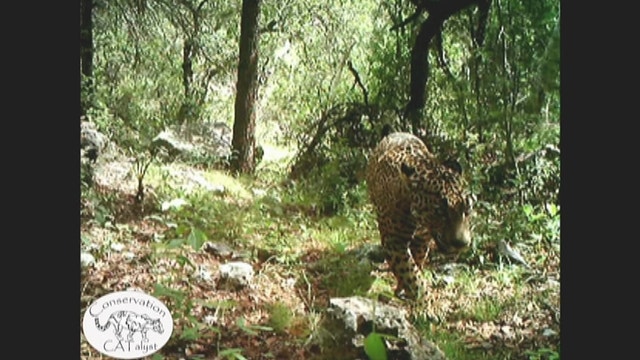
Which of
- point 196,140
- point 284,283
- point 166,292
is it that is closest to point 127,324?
point 166,292

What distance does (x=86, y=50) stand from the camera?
2.31 m

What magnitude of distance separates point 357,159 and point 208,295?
2.07 feet

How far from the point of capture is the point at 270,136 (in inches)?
93.5

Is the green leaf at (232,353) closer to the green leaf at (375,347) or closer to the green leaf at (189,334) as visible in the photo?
the green leaf at (189,334)

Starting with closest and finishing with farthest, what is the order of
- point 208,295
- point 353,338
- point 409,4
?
point 353,338, point 208,295, point 409,4

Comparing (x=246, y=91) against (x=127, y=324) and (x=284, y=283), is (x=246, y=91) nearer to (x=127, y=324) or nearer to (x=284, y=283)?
(x=284, y=283)

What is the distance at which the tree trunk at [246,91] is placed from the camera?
92.4 inches

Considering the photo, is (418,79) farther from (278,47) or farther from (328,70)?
(278,47)

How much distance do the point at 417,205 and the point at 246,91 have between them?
627 millimetres

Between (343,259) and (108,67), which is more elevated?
(108,67)

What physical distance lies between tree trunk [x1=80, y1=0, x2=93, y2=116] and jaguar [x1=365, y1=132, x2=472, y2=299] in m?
0.88

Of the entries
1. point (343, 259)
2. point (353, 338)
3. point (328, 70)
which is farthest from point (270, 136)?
point (353, 338)

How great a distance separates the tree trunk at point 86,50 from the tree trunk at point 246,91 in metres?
0.44
